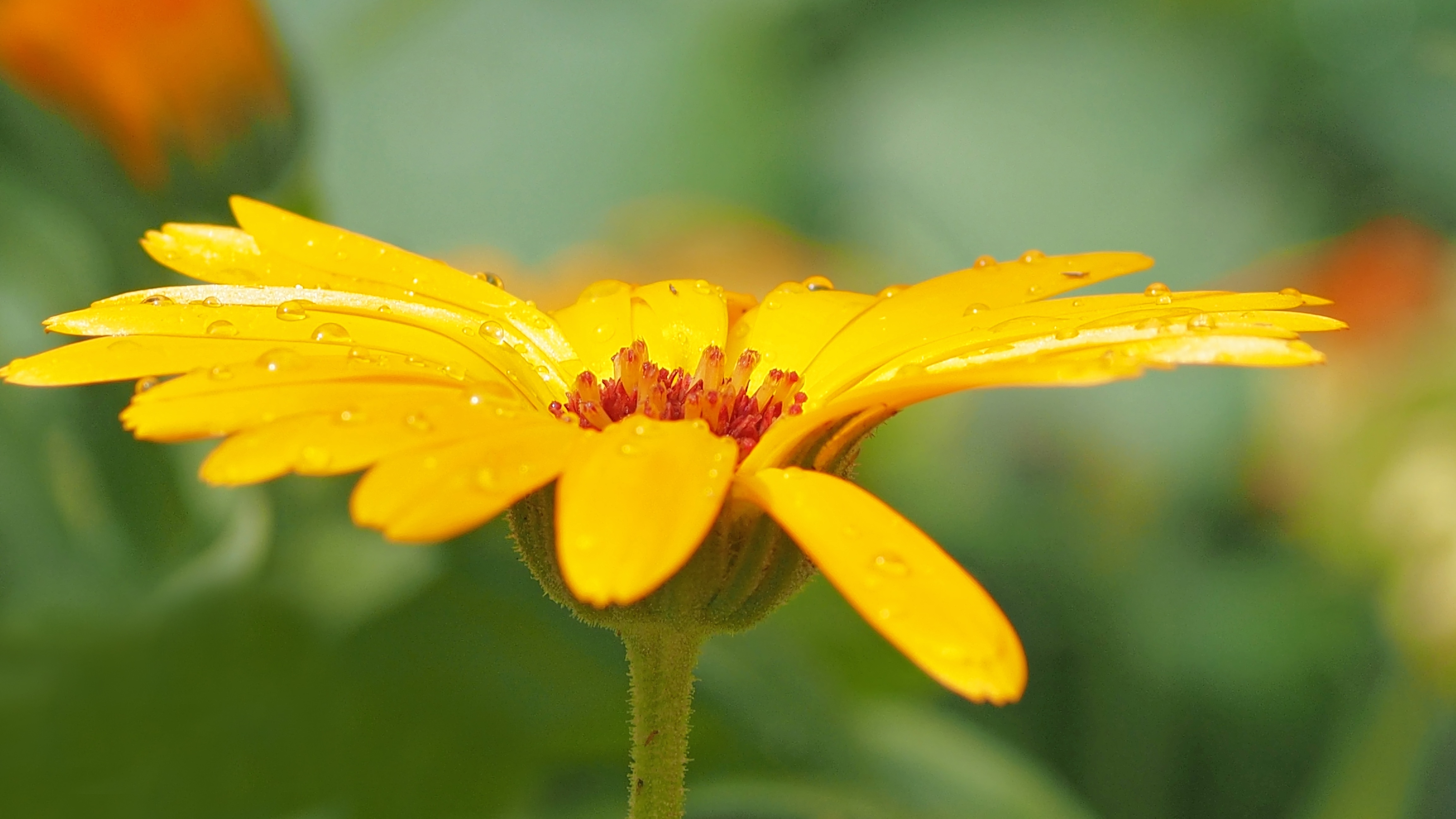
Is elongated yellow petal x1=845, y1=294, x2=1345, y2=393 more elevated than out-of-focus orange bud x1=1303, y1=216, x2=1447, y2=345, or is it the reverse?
out-of-focus orange bud x1=1303, y1=216, x2=1447, y2=345

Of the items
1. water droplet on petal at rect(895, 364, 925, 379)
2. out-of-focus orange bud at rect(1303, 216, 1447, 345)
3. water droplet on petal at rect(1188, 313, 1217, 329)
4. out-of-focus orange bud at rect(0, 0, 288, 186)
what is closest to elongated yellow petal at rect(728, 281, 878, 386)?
water droplet on petal at rect(895, 364, 925, 379)

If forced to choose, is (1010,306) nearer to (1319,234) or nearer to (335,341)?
(335,341)

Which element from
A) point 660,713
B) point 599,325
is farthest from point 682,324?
point 660,713

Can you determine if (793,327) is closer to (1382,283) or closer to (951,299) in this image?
(951,299)

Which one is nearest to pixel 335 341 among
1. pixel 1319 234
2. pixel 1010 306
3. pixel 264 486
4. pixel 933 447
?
pixel 1010 306

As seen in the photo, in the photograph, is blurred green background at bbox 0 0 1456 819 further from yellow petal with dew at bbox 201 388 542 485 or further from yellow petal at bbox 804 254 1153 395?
yellow petal with dew at bbox 201 388 542 485
